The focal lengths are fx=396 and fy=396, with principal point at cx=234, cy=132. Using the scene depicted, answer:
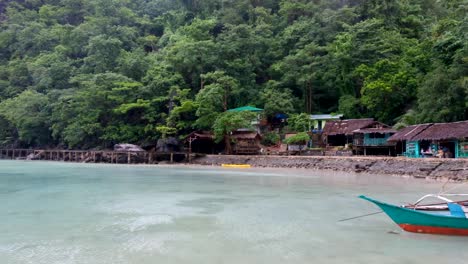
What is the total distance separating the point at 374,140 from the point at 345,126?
3.16 metres

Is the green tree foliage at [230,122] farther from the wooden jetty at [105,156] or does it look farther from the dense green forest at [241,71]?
the wooden jetty at [105,156]

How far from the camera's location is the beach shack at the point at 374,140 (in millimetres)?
30469

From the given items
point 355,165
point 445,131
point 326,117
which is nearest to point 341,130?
point 326,117

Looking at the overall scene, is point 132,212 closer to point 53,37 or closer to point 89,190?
point 89,190

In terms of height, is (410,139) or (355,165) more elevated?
(410,139)

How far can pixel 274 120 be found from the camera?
132 ft

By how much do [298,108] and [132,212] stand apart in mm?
29518

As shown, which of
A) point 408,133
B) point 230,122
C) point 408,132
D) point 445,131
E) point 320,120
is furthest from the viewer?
point 320,120

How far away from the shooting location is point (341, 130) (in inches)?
1316

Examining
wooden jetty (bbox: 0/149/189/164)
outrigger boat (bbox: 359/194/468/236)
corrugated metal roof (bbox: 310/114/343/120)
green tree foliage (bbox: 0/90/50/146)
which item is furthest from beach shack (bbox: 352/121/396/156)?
green tree foliage (bbox: 0/90/50/146)

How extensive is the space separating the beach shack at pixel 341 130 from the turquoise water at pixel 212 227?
12.9 metres

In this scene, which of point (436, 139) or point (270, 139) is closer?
point (436, 139)

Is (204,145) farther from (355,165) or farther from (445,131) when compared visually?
(445,131)

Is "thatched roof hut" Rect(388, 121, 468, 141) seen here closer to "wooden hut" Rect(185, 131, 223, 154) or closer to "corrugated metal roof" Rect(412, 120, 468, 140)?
"corrugated metal roof" Rect(412, 120, 468, 140)
